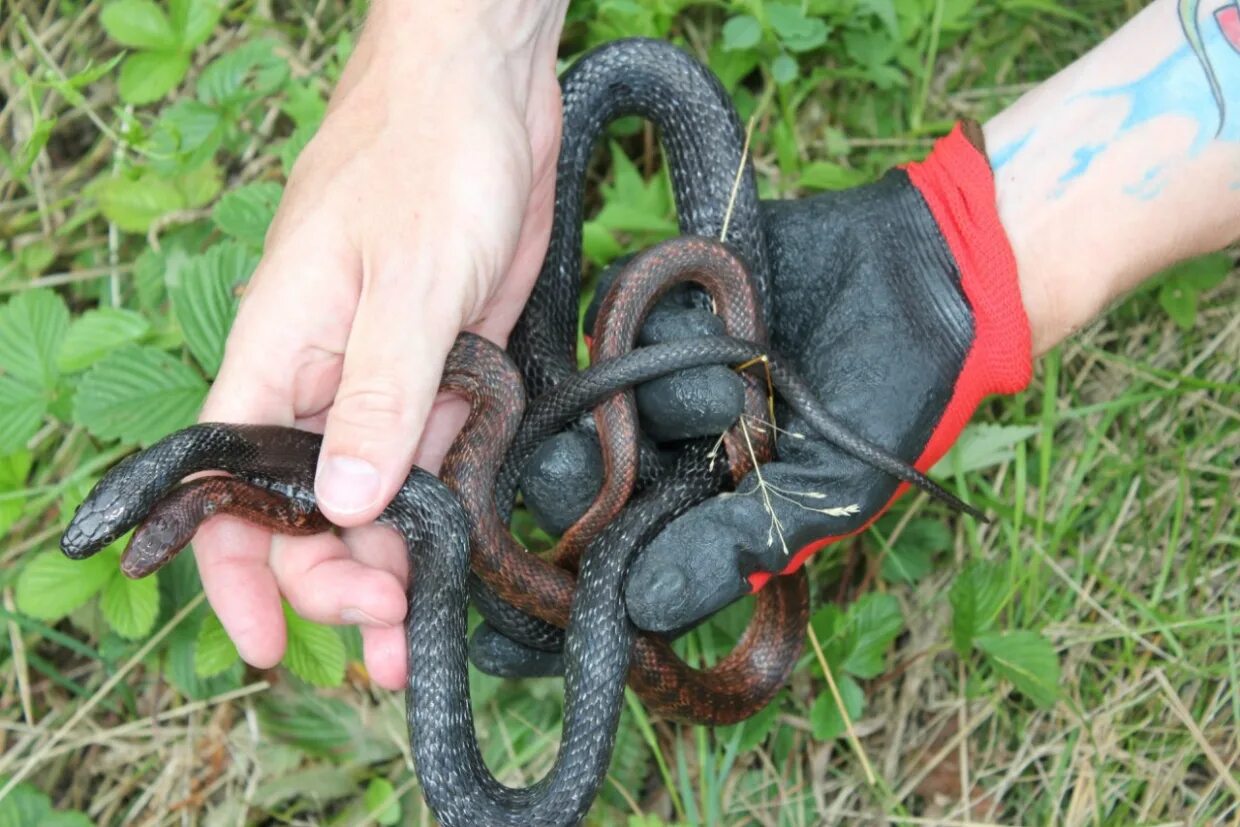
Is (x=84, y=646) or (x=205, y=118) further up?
(x=205, y=118)

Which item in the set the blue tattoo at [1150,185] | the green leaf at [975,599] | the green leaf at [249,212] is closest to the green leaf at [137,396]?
the green leaf at [249,212]

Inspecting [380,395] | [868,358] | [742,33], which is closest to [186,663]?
[380,395]

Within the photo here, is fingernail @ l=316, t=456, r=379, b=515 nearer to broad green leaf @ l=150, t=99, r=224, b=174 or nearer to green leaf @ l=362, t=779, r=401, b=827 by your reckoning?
green leaf @ l=362, t=779, r=401, b=827

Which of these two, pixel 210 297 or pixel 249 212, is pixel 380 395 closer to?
pixel 210 297

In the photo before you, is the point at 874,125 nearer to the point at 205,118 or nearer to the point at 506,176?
the point at 506,176

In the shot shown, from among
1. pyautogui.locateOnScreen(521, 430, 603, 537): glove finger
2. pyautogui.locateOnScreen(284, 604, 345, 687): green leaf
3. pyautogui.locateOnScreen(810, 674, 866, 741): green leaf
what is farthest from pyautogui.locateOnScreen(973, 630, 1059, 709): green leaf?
pyautogui.locateOnScreen(284, 604, 345, 687): green leaf

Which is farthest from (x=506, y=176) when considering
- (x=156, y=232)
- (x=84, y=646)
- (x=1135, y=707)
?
(x=1135, y=707)

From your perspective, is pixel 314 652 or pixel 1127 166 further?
pixel 314 652
